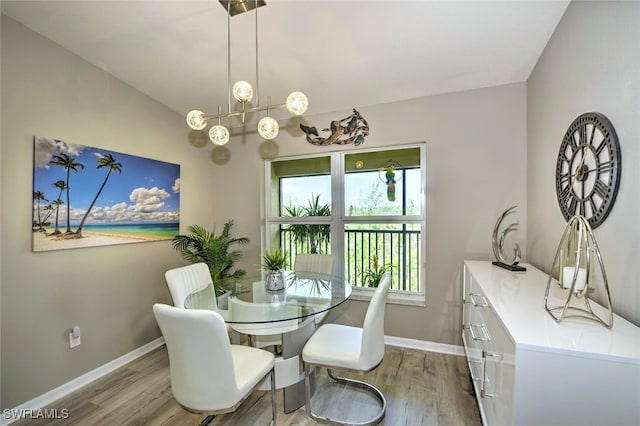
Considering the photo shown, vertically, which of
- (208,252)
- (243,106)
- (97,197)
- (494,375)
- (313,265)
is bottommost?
(494,375)

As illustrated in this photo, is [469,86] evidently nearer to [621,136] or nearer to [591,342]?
[621,136]

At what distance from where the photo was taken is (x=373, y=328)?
1708 mm

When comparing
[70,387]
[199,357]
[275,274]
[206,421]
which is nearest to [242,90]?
[275,274]

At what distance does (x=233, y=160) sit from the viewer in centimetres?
367

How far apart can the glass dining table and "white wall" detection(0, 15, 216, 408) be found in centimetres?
100

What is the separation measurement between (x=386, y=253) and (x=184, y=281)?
80.5 inches

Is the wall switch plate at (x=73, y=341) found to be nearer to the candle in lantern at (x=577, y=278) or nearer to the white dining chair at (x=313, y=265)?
the white dining chair at (x=313, y=265)

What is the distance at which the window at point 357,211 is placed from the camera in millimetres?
2955

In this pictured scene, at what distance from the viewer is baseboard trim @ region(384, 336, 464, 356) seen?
267cm

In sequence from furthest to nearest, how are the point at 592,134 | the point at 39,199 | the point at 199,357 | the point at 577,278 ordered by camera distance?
the point at 39,199, the point at 592,134, the point at 199,357, the point at 577,278

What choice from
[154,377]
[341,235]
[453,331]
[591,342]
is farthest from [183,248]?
[591,342]

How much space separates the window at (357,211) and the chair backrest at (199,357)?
6.39 ft

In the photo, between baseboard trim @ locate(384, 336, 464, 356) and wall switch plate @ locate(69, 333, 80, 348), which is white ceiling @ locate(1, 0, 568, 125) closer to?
wall switch plate @ locate(69, 333, 80, 348)

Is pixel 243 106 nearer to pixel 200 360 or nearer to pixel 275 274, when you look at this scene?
pixel 275 274
